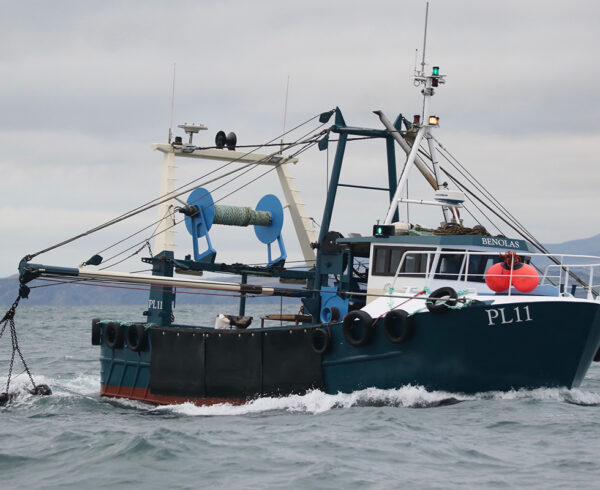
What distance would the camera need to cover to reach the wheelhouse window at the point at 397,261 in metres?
20.5

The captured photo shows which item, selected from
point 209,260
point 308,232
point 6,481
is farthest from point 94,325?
point 6,481

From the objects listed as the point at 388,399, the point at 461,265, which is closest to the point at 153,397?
the point at 388,399

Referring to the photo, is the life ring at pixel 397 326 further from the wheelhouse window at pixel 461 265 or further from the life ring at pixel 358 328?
the wheelhouse window at pixel 461 265

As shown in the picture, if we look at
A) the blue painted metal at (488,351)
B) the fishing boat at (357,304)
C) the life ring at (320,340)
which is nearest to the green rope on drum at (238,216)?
the fishing boat at (357,304)

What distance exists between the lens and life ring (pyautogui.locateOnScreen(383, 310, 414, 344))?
60.7 feet

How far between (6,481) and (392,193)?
13.3 m

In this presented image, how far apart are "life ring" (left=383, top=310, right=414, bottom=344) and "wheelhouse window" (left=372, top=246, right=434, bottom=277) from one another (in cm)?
189

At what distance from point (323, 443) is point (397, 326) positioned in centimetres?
398

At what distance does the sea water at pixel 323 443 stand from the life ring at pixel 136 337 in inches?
78.6

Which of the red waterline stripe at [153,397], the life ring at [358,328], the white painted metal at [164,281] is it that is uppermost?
the white painted metal at [164,281]

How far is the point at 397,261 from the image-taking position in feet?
68.6

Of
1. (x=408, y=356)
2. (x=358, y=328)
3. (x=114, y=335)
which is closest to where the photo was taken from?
(x=408, y=356)

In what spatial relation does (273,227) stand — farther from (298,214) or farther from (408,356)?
(408,356)

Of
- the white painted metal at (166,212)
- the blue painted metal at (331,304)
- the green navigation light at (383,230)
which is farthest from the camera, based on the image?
the white painted metal at (166,212)
